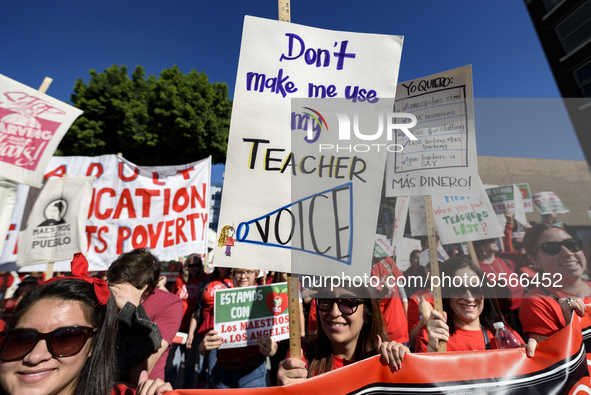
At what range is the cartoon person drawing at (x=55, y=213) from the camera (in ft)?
11.0

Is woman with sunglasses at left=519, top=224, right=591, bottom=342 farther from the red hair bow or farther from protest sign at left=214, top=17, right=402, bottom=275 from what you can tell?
the red hair bow

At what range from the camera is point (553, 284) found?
7.01ft

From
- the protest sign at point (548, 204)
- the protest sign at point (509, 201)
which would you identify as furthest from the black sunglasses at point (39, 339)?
the protest sign at point (548, 204)

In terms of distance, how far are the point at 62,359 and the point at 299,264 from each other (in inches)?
39.9

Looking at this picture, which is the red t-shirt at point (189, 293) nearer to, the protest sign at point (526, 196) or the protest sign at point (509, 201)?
the protest sign at point (509, 201)

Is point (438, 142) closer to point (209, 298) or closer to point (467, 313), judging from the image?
point (467, 313)

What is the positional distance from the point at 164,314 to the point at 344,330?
4.23 ft

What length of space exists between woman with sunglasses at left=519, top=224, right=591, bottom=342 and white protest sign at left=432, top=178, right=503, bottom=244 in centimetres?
93

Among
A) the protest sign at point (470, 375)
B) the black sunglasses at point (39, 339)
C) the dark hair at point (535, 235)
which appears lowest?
the protest sign at point (470, 375)

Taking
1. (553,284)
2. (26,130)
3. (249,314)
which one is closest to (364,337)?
(249,314)

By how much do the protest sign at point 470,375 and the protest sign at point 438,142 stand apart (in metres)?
0.92

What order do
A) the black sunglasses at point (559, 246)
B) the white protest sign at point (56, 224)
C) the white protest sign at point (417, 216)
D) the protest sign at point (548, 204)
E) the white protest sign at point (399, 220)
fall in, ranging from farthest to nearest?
the protest sign at point (548, 204), the white protest sign at point (417, 216), the white protest sign at point (399, 220), the white protest sign at point (56, 224), the black sunglasses at point (559, 246)

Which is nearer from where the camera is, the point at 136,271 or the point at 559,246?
the point at 136,271

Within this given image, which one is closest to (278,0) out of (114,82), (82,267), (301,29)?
(301,29)
